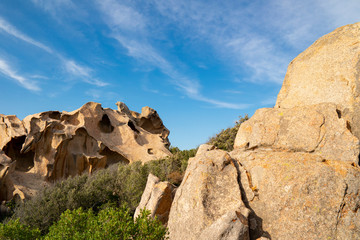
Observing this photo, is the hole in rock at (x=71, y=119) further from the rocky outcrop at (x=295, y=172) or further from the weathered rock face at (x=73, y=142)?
the rocky outcrop at (x=295, y=172)

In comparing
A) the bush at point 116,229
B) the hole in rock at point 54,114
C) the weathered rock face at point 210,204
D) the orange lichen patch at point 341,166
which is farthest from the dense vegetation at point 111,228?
the hole in rock at point 54,114

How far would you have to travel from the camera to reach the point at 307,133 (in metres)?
9.03

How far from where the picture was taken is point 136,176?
57.8ft

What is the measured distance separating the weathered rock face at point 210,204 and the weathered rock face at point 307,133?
5.40 ft

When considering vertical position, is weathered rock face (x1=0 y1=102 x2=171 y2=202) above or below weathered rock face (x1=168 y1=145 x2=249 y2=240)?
above

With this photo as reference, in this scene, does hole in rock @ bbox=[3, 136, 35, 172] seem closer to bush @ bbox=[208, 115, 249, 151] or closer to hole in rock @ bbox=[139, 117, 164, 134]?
bush @ bbox=[208, 115, 249, 151]

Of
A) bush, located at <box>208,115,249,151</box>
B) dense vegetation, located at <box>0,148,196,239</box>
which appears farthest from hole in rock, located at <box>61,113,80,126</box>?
bush, located at <box>208,115,249,151</box>

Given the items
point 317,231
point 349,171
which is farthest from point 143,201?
point 349,171

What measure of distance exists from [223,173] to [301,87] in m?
5.10

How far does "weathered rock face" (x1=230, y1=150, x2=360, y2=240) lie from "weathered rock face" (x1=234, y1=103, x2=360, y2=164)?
1.75 ft

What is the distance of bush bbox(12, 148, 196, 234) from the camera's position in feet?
48.2

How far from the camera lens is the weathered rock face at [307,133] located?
8500 mm

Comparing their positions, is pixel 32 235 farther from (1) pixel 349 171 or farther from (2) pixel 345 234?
(1) pixel 349 171

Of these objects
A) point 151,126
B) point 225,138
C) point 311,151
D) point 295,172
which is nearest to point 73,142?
point 225,138
